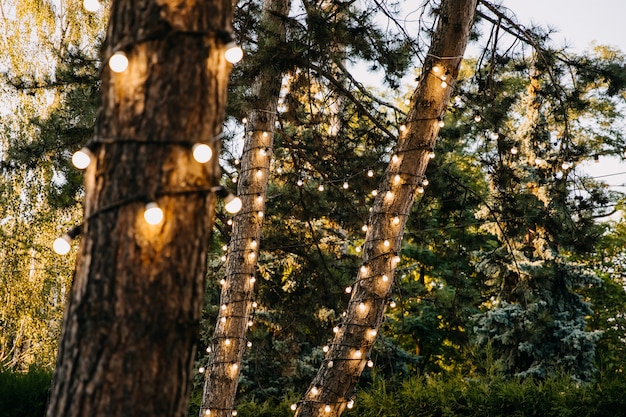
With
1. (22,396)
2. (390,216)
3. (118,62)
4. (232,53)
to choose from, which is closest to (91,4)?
(118,62)

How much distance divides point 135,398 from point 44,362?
33.3 ft

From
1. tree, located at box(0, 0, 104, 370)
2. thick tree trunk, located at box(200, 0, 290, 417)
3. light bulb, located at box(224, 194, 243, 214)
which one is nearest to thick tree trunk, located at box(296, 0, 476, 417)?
thick tree trunk, located at box(200, 0, 290, 417)

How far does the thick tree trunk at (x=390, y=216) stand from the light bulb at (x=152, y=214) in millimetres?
2920

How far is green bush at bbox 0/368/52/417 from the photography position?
16.8 ft

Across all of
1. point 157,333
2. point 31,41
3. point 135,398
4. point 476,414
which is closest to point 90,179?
point 157,333

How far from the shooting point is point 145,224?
1.62 metres

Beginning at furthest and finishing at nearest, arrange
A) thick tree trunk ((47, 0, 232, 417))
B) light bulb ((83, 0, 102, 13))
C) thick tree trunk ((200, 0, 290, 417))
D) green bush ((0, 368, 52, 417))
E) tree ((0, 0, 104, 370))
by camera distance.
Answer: tree ((0, 0, 104, 370))
thick tree trunk ((200, 0, 290, 417))
green bush ((0, 368, 52, 417))
light bulb ((83, 0, 102, 13))
thick tree trunk ((47, 0, 232, 417))

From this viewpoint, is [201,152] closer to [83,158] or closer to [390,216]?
[83,158]

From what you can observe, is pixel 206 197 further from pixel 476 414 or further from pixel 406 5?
pixel 476 414

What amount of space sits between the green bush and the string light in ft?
13.8

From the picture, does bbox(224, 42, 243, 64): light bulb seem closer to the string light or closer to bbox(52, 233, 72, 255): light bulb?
the string light

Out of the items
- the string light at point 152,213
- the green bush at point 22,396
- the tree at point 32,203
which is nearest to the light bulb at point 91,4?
the string light at point 152,213

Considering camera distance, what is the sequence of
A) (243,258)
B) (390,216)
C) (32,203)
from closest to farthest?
(390,216) < (243,258) < (32,203)

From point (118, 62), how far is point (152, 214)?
446mm
